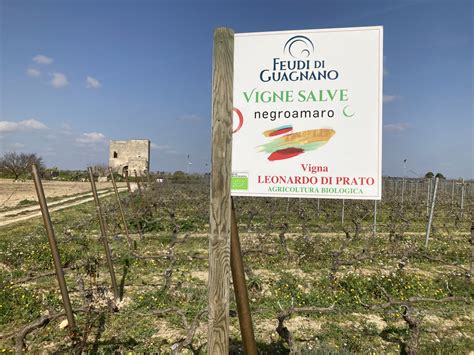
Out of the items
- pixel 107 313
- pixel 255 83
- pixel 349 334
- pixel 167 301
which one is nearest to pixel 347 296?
pixel 349 334

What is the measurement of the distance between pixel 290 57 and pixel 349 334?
3451 millimetres

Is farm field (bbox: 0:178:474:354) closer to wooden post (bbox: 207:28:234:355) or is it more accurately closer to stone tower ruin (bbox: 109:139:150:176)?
wooden post (bbox: 207:28:234:355)

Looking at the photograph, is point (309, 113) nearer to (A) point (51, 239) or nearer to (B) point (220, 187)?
(B) point (220, 187)

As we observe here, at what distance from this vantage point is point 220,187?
2.10m

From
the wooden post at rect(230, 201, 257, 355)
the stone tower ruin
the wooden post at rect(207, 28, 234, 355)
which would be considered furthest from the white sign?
the stone tower ruin

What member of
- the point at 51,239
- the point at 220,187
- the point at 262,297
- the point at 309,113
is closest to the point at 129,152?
the point at 262,297

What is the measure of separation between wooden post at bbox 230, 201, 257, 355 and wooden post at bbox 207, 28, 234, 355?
0.05 m

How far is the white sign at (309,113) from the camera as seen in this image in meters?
2.02

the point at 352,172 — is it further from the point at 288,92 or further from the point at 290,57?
the point at 290,57

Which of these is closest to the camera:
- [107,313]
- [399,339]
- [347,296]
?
[399,339]

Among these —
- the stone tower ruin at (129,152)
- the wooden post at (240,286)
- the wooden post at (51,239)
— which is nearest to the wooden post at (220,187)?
the wooden post at (240,286)

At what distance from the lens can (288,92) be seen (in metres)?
2.07

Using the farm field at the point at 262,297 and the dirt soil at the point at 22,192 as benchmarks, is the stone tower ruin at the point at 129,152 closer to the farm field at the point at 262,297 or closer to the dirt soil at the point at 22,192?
the dirt soil at the point at 22,192

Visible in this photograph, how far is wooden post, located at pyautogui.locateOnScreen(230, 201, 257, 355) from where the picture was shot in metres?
2.15
